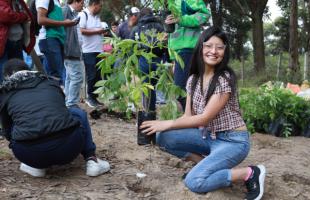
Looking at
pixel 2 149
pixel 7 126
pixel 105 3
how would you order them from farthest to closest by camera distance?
pixel 105 3 → pixel 2 149 → pixel 7 126

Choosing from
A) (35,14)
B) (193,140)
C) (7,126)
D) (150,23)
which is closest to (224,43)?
(193,140)

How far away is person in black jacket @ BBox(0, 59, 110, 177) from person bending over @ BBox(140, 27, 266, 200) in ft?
1.81

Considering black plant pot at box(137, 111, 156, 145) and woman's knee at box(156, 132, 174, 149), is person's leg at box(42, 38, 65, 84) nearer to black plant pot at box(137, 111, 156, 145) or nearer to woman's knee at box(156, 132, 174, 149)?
black plant pot at box(137, 111, 156, 145)

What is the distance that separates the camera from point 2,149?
3.84 meters

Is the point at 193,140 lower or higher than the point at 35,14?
lower

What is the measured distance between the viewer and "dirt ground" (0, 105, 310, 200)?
3.00 metres

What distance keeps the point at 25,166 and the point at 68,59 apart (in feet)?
7.26

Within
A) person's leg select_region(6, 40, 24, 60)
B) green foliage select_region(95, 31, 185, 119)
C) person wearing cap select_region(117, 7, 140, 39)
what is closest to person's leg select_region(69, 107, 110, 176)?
green foliage select_region(95, 31, 185, 119)

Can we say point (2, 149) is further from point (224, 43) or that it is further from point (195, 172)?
point (224, 43)

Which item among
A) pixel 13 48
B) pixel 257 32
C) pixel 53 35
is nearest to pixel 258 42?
pixel 257 32

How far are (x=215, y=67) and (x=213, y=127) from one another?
0.42 metres

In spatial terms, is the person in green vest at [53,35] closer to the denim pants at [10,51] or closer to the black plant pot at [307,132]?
the denim pants at [10,51]

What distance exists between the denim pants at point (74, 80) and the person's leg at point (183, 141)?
2.14 meters

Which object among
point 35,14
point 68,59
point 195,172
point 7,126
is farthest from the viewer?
point 68,59
